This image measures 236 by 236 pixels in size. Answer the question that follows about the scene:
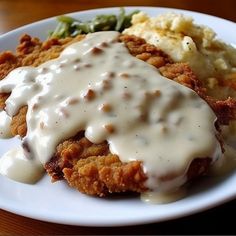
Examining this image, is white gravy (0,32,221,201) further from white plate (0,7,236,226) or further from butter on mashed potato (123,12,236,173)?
butter on mashed potato (123,12,236,173)

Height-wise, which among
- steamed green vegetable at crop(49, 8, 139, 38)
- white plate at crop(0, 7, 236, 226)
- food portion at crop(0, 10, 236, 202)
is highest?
food portion at crop(0, 10, 236, 202)

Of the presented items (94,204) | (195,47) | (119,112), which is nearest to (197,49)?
(195,47)

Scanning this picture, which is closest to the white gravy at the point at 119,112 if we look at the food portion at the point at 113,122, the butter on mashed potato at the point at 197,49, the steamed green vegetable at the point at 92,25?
the food portion at the point at 113,122

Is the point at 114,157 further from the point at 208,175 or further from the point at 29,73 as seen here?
the point at 29,73

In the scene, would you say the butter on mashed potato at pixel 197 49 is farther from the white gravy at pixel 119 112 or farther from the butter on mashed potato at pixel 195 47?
the white gravy at pixel 119 112

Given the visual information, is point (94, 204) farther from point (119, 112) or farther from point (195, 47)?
point (195, 47)

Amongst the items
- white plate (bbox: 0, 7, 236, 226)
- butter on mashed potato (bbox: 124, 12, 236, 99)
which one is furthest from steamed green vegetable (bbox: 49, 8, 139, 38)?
white plate (bbox: 0, 7, 236, 226)

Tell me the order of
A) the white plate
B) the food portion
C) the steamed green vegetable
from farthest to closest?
the steamed green vegetable
the food portion
the white plate

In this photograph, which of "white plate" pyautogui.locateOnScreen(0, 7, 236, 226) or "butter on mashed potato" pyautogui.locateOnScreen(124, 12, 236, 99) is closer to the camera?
"white plate" pyautogui.locateOnScreen(0, 7, 236, 226)
